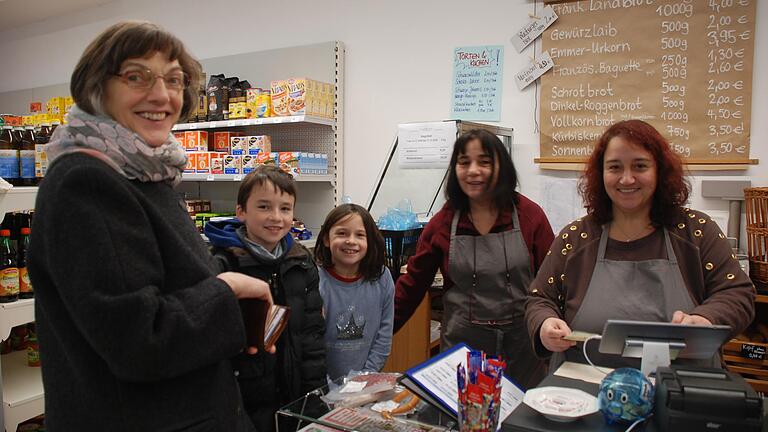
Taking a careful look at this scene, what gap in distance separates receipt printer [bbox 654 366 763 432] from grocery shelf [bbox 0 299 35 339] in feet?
7.25

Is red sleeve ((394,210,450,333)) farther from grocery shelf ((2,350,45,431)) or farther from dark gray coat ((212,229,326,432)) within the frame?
grocery shelf ((2,350,45,431))

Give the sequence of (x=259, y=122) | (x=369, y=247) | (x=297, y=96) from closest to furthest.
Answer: (x=369, y=247)
(x=297, y=96)
(x=259, y=122)

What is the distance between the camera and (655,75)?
2947 mm

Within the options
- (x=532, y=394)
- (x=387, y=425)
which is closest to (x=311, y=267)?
(x=387, y=425)

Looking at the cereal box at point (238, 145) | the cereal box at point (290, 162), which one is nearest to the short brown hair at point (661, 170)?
the cereal box at point (290, 162)

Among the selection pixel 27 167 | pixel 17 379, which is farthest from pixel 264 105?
pixel 17 379

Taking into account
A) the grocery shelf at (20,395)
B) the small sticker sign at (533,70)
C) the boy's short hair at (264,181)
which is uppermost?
the small sticker sign at (533,70)

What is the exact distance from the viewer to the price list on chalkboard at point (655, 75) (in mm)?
2771

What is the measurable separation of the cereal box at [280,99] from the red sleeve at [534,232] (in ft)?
6.69

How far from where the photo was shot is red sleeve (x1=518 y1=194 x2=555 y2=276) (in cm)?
219

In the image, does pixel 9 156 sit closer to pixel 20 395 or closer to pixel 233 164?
pixel 20 395

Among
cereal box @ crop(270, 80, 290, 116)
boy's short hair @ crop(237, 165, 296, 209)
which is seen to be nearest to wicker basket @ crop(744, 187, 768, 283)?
boy's short hair @ crop(237, 165, 296, 209)

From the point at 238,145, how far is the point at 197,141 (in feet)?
1.20

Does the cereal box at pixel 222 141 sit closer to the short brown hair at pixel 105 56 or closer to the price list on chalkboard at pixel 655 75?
the price list on chalkboard at pixel 655 75
